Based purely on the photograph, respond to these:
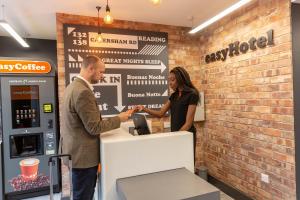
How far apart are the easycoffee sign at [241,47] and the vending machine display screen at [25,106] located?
2849mm

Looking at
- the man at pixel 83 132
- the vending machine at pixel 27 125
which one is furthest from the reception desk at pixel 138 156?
the vending machine at pixel 27 125

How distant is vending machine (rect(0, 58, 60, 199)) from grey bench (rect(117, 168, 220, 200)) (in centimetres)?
232

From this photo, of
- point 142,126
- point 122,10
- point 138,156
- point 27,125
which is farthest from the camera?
point 27,125

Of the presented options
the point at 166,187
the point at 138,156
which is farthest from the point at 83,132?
the point at 166,187

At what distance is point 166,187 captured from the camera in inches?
55.2

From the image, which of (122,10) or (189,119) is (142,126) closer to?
(189,119)

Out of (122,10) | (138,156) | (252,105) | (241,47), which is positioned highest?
(122,10)

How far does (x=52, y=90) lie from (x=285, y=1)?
10.7 feet

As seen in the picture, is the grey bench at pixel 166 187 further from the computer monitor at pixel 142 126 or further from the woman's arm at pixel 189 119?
the woman's arm at pixel 189 119

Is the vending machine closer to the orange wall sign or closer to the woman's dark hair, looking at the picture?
the orange wall sign

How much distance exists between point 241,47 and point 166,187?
2.40 meters

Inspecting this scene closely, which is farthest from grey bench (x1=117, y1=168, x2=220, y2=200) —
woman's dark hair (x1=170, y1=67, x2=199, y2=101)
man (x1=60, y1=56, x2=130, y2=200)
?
woman's dark hair (x1=170, y1=67, x2=199, y2=101)

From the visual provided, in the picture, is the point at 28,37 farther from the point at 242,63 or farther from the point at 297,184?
the point at 297,184

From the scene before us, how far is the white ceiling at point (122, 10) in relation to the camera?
287 centimetres
